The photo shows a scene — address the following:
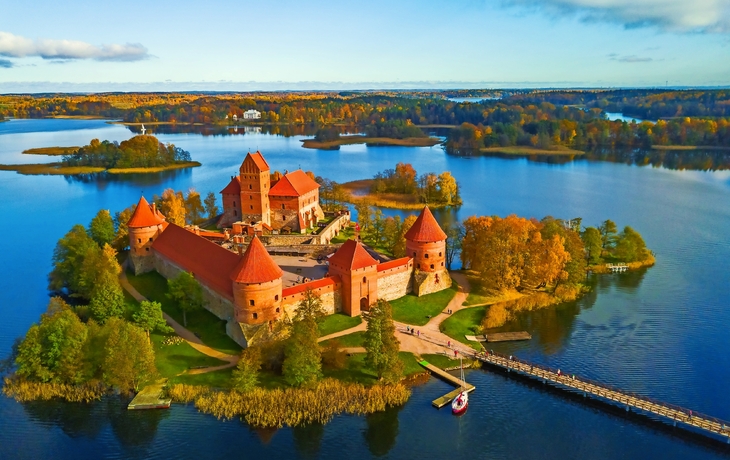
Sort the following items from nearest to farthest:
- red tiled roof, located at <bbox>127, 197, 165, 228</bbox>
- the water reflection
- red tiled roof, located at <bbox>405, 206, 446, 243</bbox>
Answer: the water reflection
red tiled roof, located at <bbox>405, 206, 446, 243</bbox>
red tiled roof, located at <bbox>127, 197, 165, 228</bbox>

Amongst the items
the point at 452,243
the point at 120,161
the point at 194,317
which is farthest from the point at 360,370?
the point at 120,161

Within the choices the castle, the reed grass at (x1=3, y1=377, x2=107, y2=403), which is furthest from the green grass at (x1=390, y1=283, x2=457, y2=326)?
the reed grass at (x1=3, y1=377, x2=107, y2=403)

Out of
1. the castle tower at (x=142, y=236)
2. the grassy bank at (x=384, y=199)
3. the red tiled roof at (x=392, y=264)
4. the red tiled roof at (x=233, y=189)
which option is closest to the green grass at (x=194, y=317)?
the castle tower at (x=142, y=236)

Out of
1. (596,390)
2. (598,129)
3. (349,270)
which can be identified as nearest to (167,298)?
(349,270)

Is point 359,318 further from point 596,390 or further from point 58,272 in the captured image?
point 58,272

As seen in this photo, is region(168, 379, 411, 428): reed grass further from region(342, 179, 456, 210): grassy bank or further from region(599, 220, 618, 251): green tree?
region(342, 179, 456, 210): grassy bank

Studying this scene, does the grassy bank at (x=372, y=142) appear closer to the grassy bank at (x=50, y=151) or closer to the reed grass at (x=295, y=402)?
the grassy bank at (x=50, y=151)

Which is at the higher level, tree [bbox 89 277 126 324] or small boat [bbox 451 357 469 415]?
tree [bbox 89 277 126 324]
